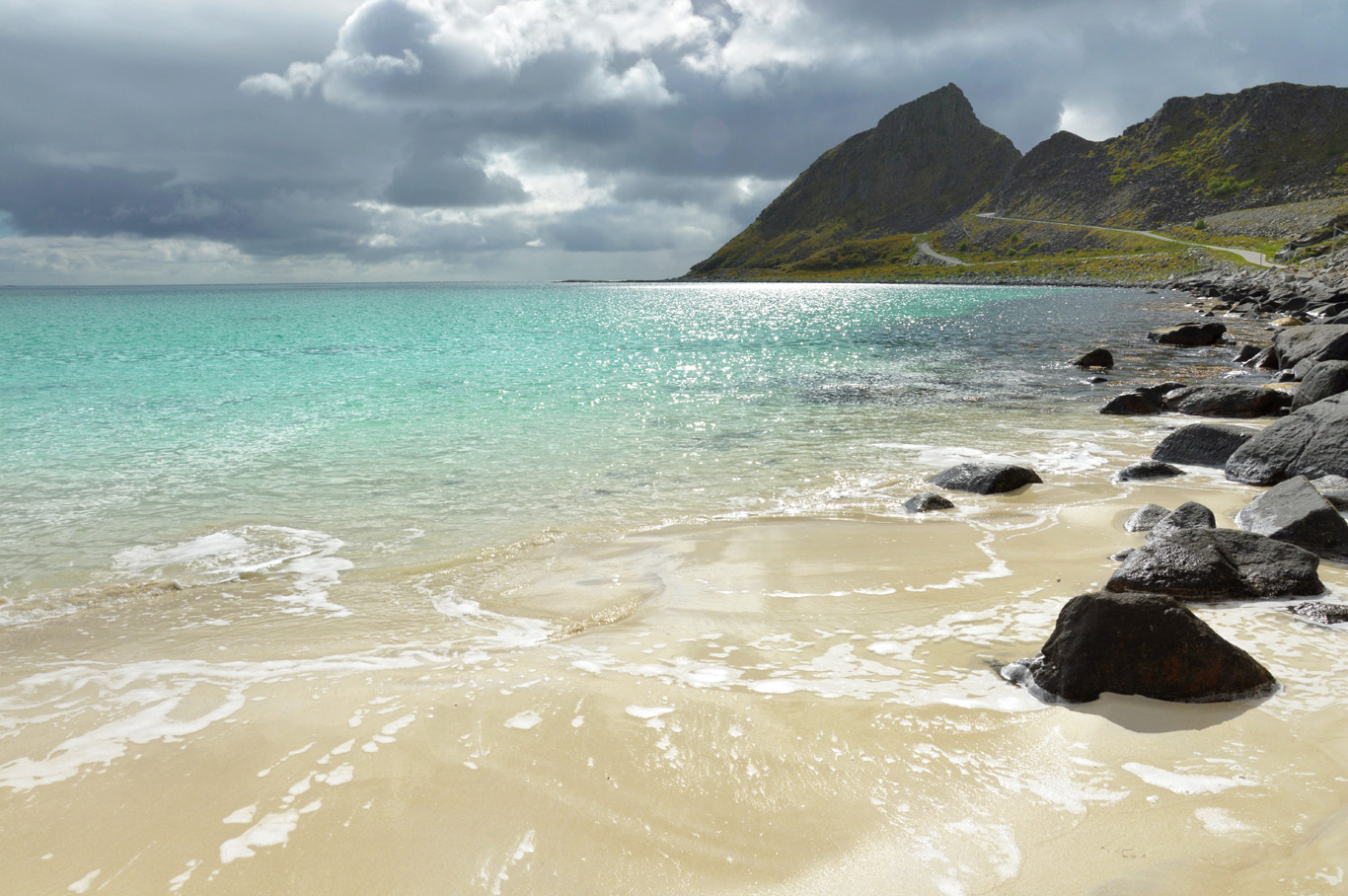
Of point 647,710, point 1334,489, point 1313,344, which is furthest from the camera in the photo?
point 1313,344

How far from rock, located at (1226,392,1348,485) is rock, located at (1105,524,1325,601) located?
18.6 ft

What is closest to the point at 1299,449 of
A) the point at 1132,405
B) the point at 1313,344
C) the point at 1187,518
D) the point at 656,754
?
the point at 1187,518

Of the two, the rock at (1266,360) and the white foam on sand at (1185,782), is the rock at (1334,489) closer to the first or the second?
the white foam on sand at (1185,782)

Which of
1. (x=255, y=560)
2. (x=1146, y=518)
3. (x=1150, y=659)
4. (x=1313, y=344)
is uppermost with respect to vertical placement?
(x=1313, y=344)

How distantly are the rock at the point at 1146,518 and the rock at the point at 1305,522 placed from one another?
94cm

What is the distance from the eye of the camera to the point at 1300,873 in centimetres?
338

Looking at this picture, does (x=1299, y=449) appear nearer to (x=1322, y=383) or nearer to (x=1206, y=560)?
(x=1206, y=560)

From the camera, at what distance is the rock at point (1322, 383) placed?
58.1 feet

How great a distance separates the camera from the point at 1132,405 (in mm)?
20281

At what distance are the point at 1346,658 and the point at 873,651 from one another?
3549 millimetres

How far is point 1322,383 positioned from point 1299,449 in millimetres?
8662

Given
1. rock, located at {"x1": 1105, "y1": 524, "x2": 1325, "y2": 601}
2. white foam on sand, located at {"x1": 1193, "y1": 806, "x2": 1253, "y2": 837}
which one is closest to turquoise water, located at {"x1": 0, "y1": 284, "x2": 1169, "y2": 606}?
rock, located at {"x1": 1105, "y1": 524, "x2": 1325, "y2": 601}

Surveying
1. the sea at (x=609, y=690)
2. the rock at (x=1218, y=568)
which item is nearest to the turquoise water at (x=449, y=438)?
the sea at (x=609, y=690)

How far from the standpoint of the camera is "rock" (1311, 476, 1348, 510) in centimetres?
950
